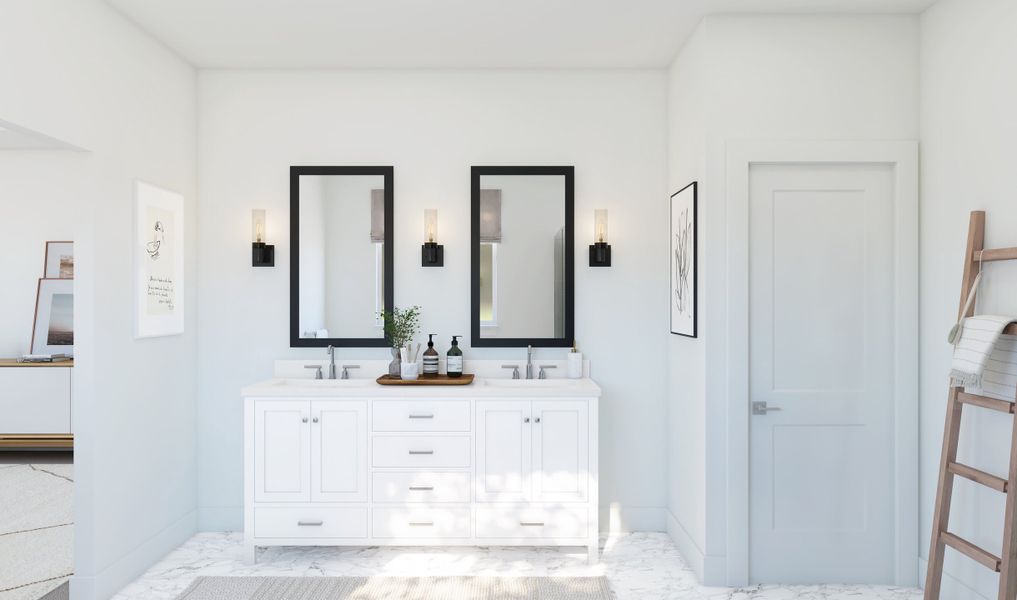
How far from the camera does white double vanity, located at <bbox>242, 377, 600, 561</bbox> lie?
11.1 ft

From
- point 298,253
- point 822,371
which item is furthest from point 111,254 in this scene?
point 822,371

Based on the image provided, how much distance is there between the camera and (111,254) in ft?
10.1

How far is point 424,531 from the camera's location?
11.2ft

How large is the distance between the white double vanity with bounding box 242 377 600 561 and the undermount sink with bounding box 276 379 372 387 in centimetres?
23

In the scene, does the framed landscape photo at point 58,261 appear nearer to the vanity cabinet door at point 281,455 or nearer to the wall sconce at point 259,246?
the wall sconce at point 259,246

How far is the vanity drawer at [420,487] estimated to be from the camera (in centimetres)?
339

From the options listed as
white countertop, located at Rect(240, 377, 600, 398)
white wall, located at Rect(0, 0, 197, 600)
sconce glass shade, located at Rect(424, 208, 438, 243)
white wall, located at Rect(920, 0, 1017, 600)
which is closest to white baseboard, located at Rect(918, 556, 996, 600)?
white wall, located at Rect(920, 0, 1017, 600)

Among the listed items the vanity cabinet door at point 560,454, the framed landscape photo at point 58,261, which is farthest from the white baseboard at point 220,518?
the framed landscape photo at point 58,261

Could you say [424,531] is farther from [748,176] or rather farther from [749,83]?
[749,83]

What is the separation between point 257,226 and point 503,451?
2.03 m

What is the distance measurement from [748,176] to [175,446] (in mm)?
3501

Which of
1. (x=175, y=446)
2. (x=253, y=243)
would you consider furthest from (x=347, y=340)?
(x=175, y=446)

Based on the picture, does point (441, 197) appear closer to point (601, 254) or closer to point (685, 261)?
point (601, 254)

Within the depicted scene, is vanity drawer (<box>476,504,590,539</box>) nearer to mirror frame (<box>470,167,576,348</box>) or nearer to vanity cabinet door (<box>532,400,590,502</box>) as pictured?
vanity cabinet door (<box>532,400,590,502</box>)
